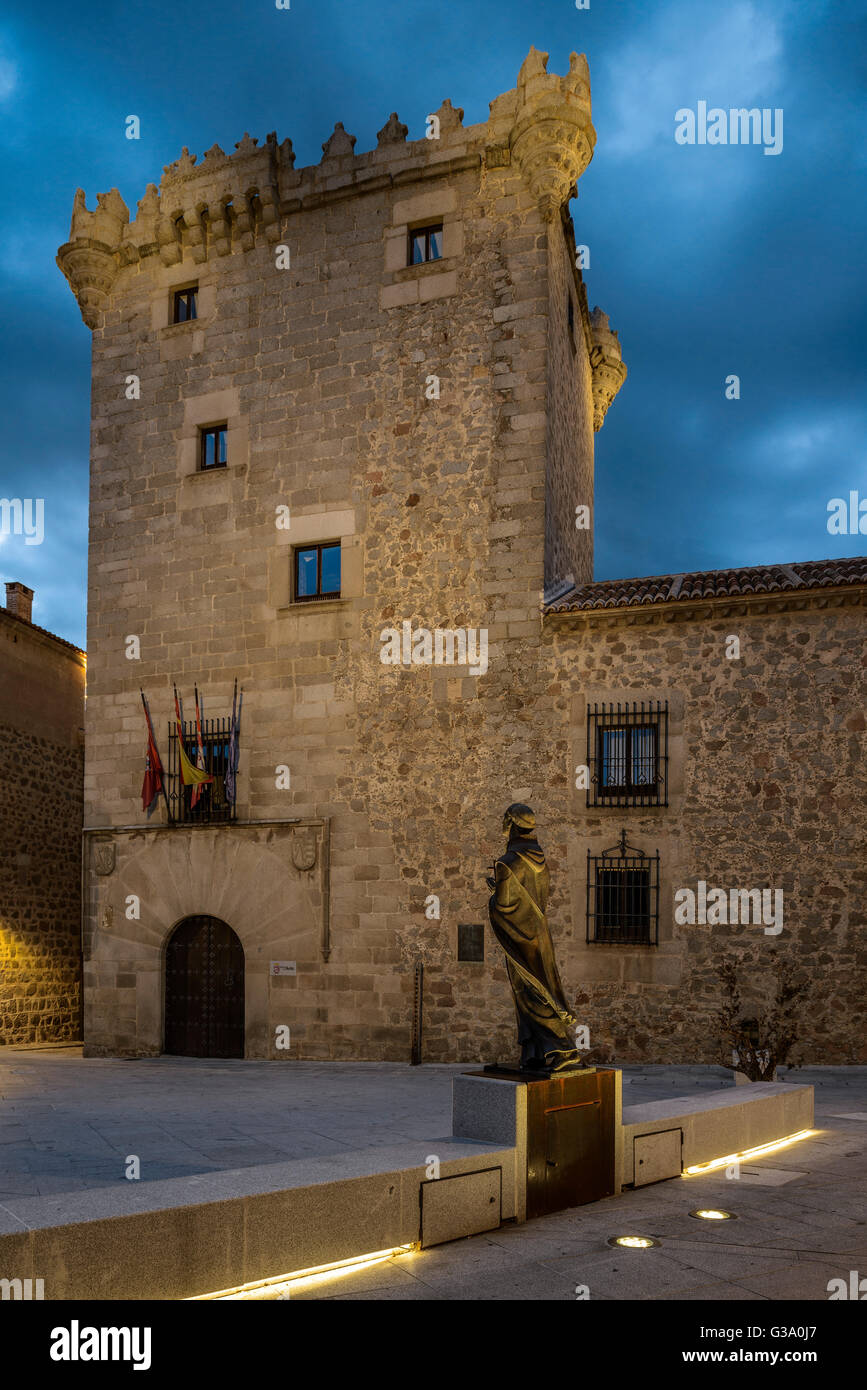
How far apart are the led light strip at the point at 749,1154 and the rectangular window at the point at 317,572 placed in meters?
10.6

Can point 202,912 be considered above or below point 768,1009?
above

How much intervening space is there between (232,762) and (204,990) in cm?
369

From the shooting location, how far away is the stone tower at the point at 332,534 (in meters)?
16.0

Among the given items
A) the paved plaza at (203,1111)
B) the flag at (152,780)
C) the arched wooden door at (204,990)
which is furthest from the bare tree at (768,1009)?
the flag at (152,780)

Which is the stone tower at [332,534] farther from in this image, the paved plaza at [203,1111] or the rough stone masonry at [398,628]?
the paved plaza at [203,1111]

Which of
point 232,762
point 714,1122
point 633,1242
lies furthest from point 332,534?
point 633,1242

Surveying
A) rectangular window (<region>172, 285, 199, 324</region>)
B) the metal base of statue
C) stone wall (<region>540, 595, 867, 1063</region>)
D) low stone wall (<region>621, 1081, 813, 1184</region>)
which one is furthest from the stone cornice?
rectangular window (<region>172, 285, 199, 324</region>)

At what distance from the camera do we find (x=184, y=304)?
64.2 ft

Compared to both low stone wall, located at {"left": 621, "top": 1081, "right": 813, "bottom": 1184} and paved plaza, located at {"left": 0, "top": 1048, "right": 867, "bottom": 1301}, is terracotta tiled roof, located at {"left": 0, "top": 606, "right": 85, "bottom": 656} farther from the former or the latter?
low stone wall, located at {"left": 621, "top": 1081, "right": 813, "bottom": 1184}

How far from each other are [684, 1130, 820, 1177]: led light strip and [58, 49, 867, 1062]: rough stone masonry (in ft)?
13.7

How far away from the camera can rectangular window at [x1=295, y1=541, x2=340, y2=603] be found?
57.4 feet

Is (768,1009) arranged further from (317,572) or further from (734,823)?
(317,572)
